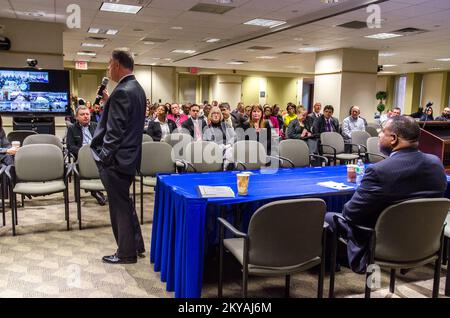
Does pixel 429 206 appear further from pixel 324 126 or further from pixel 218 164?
pixel 324 126

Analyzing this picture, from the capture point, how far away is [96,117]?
789 cm

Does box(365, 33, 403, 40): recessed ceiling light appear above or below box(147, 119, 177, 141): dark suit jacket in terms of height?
above

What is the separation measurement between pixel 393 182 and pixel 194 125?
15.1 ft

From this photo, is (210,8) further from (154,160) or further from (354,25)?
(154,160)

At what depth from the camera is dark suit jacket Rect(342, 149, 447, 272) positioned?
7.80 ft

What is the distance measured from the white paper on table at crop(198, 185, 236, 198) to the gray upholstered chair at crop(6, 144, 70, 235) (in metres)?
2.17

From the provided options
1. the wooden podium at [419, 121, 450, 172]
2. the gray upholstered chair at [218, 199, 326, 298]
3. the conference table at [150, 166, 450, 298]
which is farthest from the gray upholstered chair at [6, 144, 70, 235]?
the wooden podium at [419, 121, 450, 172]

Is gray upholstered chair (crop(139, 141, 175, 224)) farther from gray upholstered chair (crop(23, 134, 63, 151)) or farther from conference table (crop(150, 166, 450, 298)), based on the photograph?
gray upholstered chair (crop(23, 134, 63, 151))

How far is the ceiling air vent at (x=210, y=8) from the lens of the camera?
6.84m

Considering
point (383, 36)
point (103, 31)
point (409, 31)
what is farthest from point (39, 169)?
point (383, 36)

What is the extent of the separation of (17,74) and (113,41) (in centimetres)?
434

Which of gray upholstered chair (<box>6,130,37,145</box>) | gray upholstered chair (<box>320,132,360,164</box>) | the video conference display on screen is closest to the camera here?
gray upholstered chair (<box>6,130,37,145</box>)

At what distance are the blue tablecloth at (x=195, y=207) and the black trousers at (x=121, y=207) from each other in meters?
0.21

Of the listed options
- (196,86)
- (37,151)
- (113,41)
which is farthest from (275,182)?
(196,86)
